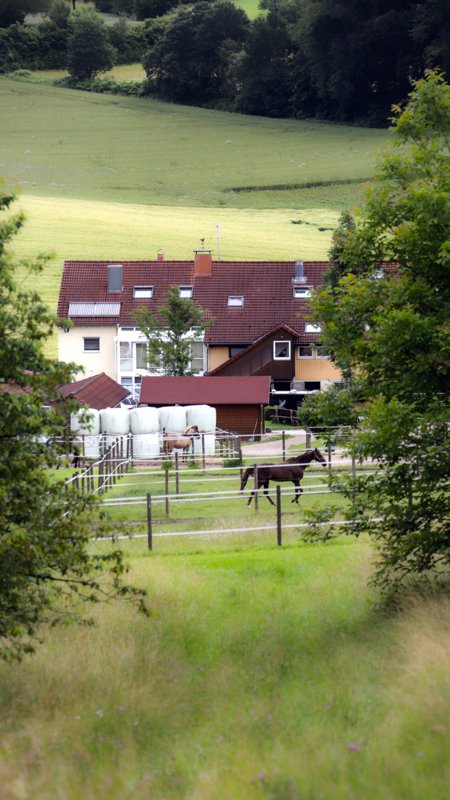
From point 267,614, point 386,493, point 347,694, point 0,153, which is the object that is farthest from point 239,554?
point 0,153

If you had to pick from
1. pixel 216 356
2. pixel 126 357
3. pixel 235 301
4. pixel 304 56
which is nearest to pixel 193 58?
pixel 304 56

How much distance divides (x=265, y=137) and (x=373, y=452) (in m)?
135

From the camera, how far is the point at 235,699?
14.0 metres

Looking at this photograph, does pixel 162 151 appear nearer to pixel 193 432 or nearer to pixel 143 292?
pixel 143 292

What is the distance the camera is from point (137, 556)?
77.6ft

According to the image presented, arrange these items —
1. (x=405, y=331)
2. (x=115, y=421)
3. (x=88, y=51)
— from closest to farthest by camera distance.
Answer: (x=405, y=331) < (x=115, y=421) < (x=88, y=51)

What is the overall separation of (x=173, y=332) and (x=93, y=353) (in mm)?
11813

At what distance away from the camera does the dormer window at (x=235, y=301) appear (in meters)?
75.2

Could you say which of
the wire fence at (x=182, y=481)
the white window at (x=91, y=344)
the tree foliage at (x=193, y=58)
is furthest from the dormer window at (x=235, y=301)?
the tree foliage at (x=193, y=58)

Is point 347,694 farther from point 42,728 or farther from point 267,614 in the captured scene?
point 267,614

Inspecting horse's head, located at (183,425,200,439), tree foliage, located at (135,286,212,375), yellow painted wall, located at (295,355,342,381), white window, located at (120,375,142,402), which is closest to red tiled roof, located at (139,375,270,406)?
horse's head, located at (183,425,200,439)

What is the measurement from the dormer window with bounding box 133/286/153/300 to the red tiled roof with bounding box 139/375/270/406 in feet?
67.0

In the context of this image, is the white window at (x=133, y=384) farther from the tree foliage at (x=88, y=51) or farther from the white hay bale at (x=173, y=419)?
the tree foliage at (x=88, y=51)

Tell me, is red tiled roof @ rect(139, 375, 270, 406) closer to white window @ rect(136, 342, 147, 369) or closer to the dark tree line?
white window @ rect(136, 342, 147, 369)
